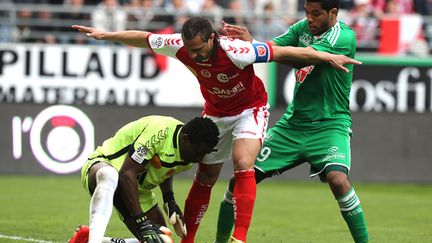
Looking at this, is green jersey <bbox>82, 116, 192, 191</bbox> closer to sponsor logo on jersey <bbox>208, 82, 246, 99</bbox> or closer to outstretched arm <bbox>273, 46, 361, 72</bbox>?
sponsor logo on jersey <bbox>208, 82, 246, 99</bbox>

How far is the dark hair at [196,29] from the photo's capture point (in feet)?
28.3

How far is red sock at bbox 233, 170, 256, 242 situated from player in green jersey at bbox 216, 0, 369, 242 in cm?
67

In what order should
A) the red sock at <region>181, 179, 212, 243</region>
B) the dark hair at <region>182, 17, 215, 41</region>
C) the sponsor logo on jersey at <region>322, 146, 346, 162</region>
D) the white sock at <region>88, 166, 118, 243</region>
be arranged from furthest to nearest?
the red sock at <region>181, 179, 212, 243</region>, the sponsor logo on jersey at <region>322, 146, 346, 162</region>, the dark hair at <region>182, 17, 215, 41</region>, the white sock at <region>88, 166, 118, 243</region>

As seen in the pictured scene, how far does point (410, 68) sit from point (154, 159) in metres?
12.8

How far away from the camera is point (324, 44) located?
9.29 m

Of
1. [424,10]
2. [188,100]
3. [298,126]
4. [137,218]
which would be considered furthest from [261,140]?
[424,10]

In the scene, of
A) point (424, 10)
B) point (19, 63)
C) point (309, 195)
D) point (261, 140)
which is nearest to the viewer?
point (261, 140)

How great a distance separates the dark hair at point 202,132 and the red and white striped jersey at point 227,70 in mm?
620

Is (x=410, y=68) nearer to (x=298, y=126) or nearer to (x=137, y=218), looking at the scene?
(x=298, y=126)

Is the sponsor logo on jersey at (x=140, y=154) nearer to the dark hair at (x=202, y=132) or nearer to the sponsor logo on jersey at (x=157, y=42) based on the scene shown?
the dark hair at (x=202, y=132)

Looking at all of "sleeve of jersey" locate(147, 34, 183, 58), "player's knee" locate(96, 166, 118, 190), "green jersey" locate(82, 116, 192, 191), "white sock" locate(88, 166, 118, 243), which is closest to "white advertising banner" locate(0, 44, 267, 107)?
"sleeve of jersey" locate(147, 34, 183, 58)

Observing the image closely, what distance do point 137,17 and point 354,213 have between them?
12236 mm

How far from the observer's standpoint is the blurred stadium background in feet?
62.8

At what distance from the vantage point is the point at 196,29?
8648mm
